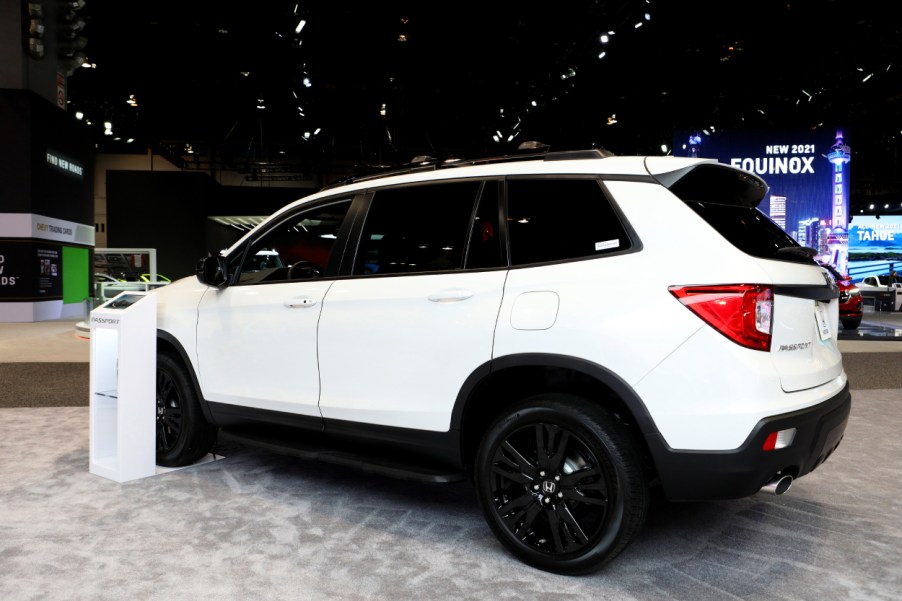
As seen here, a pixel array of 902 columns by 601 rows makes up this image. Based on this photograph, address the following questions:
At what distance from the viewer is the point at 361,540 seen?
3.03 m

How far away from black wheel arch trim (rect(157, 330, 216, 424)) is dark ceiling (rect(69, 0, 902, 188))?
12.8 metres

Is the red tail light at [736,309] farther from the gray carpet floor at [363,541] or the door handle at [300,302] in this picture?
the door handle at [300,302]

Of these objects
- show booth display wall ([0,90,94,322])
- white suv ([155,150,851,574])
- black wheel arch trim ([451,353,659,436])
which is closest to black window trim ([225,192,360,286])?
white suv ([155,150,851,574])

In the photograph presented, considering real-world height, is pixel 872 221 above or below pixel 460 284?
above

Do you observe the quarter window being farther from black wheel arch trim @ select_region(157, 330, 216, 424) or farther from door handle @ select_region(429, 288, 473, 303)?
black wheel arch trim @ select_region(157, 330, 216, 424)

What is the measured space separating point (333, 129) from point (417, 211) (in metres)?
26.8

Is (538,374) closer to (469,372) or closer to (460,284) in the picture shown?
(469,372)

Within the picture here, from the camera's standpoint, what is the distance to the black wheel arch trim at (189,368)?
391 centimetres

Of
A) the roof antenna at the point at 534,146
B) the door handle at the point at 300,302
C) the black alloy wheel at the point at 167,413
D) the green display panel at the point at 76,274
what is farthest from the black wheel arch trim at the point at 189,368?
the green display panel at the point at 76,274

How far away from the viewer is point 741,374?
2.27 metres

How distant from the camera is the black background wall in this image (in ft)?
88.2

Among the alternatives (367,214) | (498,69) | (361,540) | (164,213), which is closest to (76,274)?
(164,213)

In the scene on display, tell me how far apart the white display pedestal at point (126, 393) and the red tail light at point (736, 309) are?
2977mm

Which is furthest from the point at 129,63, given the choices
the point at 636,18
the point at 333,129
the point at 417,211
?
the point at 417,211
